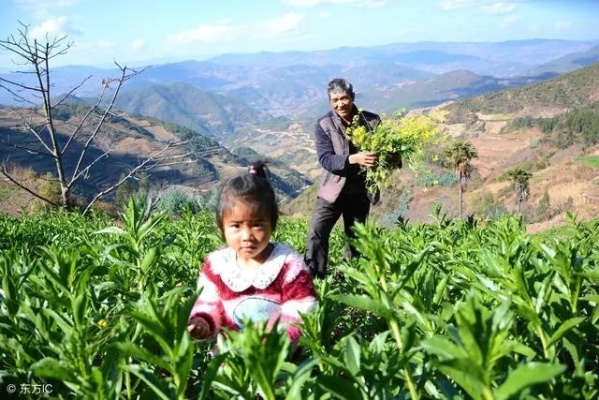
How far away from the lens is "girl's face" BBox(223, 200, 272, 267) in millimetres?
2725

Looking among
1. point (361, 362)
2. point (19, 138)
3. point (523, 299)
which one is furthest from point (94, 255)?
point (19, 138)

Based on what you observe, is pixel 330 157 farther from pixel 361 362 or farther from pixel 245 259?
pixel 361 362

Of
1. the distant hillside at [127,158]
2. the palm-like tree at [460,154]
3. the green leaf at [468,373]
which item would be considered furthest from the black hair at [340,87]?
the distant hillside at [127,158]

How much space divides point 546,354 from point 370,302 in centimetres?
59

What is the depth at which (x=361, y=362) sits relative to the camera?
63.8 inches

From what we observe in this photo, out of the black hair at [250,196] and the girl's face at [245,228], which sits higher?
the black hair at [250,196]

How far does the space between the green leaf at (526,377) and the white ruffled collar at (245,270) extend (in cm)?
186

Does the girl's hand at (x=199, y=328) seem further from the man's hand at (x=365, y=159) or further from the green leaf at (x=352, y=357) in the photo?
the man's hand at (x=365, y=159)

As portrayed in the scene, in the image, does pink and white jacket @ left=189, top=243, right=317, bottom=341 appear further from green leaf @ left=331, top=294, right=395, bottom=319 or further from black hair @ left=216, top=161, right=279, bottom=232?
green leaf @ left=331, top=294, right=395, bottom=319

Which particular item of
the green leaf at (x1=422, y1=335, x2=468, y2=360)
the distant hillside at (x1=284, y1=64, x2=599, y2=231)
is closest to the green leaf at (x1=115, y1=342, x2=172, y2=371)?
the green leaf at (x1=422, y1=335, x2=468, y2=360)

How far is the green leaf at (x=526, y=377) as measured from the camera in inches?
37.4

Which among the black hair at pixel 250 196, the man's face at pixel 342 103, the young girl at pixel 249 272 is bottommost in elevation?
the young girl at pixel 249 272

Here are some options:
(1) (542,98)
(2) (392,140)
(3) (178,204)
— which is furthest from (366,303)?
(1) (542,98)

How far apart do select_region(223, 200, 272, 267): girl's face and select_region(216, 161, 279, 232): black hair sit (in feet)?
0.08
